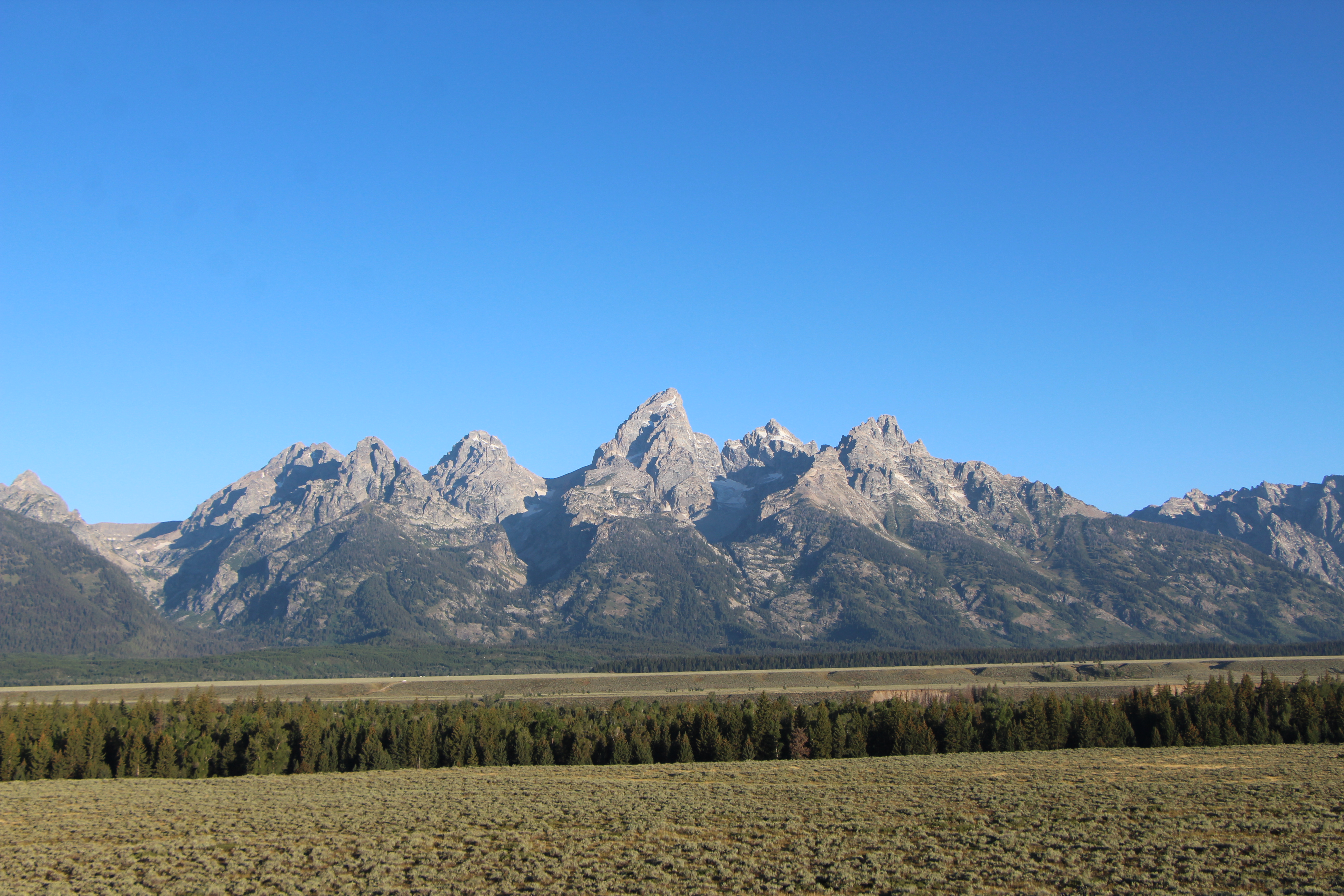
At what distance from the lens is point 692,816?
65250 mm

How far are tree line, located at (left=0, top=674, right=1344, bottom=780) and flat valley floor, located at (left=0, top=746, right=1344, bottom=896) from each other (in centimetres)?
2623

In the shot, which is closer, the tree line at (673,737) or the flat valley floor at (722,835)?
the flat valley floor at (722,835)

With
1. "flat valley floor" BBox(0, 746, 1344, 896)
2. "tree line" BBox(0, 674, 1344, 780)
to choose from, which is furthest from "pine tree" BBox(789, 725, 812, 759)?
"flat valley floor" BBox(0, 746, 1344, 896)

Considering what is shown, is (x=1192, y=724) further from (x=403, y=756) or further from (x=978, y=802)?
(x=403, y=756)

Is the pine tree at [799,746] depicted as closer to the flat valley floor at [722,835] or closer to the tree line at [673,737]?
the tree line at [673,737]

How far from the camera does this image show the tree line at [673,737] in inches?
4648

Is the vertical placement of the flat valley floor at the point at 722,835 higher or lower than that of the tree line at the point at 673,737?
higher

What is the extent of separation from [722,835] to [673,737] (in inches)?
2635

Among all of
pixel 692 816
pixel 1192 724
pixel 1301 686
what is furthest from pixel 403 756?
pixel 1301 686

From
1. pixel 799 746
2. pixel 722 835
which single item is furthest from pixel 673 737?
pixel 722 835

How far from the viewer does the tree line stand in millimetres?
118062

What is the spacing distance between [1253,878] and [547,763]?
290 ft

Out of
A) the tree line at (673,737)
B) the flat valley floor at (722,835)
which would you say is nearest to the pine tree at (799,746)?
the tree line at (673,737)

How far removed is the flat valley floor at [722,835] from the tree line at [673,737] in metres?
26.2
